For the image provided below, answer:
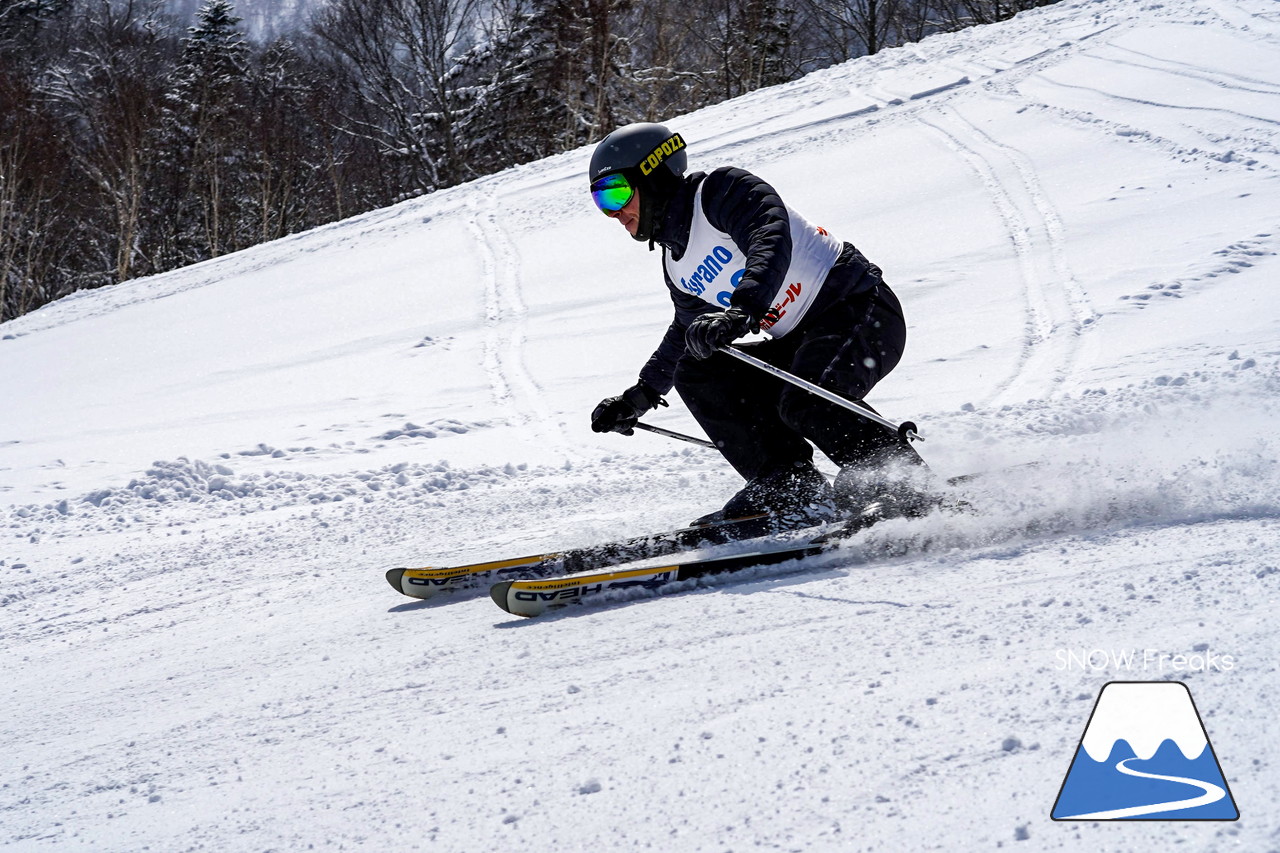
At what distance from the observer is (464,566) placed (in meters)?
3.38

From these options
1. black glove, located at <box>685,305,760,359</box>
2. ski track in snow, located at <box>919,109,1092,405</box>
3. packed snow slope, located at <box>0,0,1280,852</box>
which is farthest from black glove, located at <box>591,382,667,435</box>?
ski track in snow, located at <box>919,109,1092,405</box>

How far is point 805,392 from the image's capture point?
329cm

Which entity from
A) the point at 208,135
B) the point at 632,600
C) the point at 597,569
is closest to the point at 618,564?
the point at 597,569

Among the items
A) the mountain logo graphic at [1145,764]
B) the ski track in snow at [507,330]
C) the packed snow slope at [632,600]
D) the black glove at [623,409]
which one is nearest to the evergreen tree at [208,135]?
the ski track in snow at [507,330]

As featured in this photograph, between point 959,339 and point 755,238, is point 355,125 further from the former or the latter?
point 755,238

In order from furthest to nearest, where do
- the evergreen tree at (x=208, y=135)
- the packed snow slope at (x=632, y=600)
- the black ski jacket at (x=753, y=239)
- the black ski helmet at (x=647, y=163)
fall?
the evergreen tree at (x=208, y=135), the black ski helmet at (x=647, y=163), the black ski jacket at (x=753, y=239), the packed snow slope at (x=632, y=600)

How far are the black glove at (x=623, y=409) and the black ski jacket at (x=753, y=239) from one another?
0.36 metres

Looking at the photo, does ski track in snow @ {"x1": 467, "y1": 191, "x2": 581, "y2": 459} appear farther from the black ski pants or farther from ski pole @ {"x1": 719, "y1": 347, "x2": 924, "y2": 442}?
ski pole @ {"x1": 719, "y1": 347, "x2": 924, "y2": 442}

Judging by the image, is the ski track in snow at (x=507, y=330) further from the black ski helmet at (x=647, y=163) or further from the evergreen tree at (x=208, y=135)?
the evergreen tree at (x=208, y=135)

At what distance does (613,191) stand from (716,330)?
83 centimetres

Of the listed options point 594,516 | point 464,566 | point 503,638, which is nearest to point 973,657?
point 503,638

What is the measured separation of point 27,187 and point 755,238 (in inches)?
1128

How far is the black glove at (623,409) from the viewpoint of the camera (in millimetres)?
3875

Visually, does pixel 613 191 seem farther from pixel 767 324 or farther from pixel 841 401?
pixel 841 401
